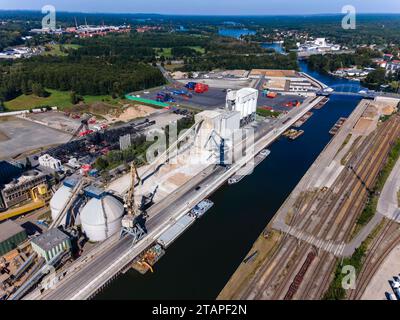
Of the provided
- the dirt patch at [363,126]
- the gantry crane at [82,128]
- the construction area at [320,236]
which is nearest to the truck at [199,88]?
the gantry crane at [82,128]

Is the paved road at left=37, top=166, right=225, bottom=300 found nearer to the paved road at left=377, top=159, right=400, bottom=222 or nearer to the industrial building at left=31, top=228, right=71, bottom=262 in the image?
the industrial building at left=31, top=228, right=71, bottom=262

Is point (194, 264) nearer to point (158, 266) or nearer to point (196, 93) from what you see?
point (158, 266)

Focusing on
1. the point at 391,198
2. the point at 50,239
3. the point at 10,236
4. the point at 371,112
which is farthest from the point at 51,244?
the point at 371,112

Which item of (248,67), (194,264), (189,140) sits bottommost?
(194,264)

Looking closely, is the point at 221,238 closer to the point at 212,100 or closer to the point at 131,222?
the point at 131,222

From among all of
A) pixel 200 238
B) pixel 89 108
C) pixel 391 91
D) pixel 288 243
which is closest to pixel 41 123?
pixel 89 108

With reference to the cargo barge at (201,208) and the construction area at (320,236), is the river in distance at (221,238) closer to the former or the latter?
the cargo barge at (201,208)
